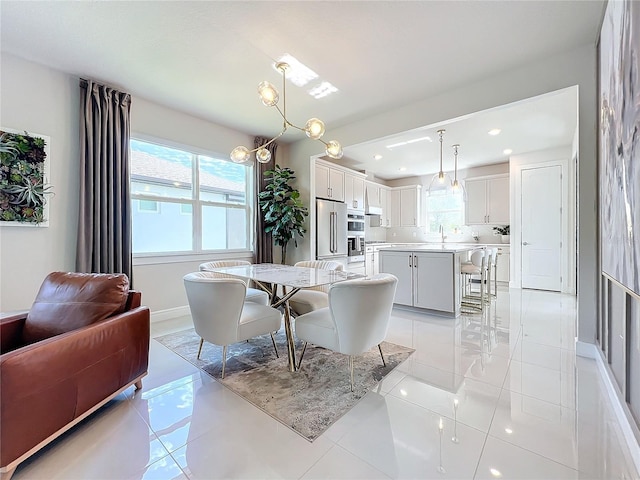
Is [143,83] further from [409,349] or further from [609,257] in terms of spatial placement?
[609,257]

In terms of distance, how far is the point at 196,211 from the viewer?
4164 millimetres

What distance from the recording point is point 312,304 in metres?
2.84

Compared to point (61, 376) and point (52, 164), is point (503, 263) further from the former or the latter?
point (52, 164)

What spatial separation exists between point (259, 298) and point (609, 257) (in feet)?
9.74

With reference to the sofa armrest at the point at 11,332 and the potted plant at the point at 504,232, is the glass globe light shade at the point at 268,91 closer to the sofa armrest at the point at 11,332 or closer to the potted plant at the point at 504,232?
the sofa armrest at the point at 11,332

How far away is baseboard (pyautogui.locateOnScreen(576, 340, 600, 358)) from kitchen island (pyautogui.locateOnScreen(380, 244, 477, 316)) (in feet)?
4.20

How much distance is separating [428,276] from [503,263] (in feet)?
11.0

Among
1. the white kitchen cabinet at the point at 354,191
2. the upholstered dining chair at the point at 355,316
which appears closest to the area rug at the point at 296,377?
the upholstered dining chair at the point at 355,316

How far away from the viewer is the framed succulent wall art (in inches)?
102

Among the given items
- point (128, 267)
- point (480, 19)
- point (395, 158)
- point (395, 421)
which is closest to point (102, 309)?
point (128, 267)

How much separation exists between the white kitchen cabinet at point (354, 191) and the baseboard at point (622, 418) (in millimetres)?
4340

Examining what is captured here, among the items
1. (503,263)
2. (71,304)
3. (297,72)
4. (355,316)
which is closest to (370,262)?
(503,263)

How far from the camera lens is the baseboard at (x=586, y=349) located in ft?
8.18

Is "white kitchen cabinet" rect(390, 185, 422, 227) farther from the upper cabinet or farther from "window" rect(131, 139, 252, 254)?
"window" rect(131, 139, 252, 254)
